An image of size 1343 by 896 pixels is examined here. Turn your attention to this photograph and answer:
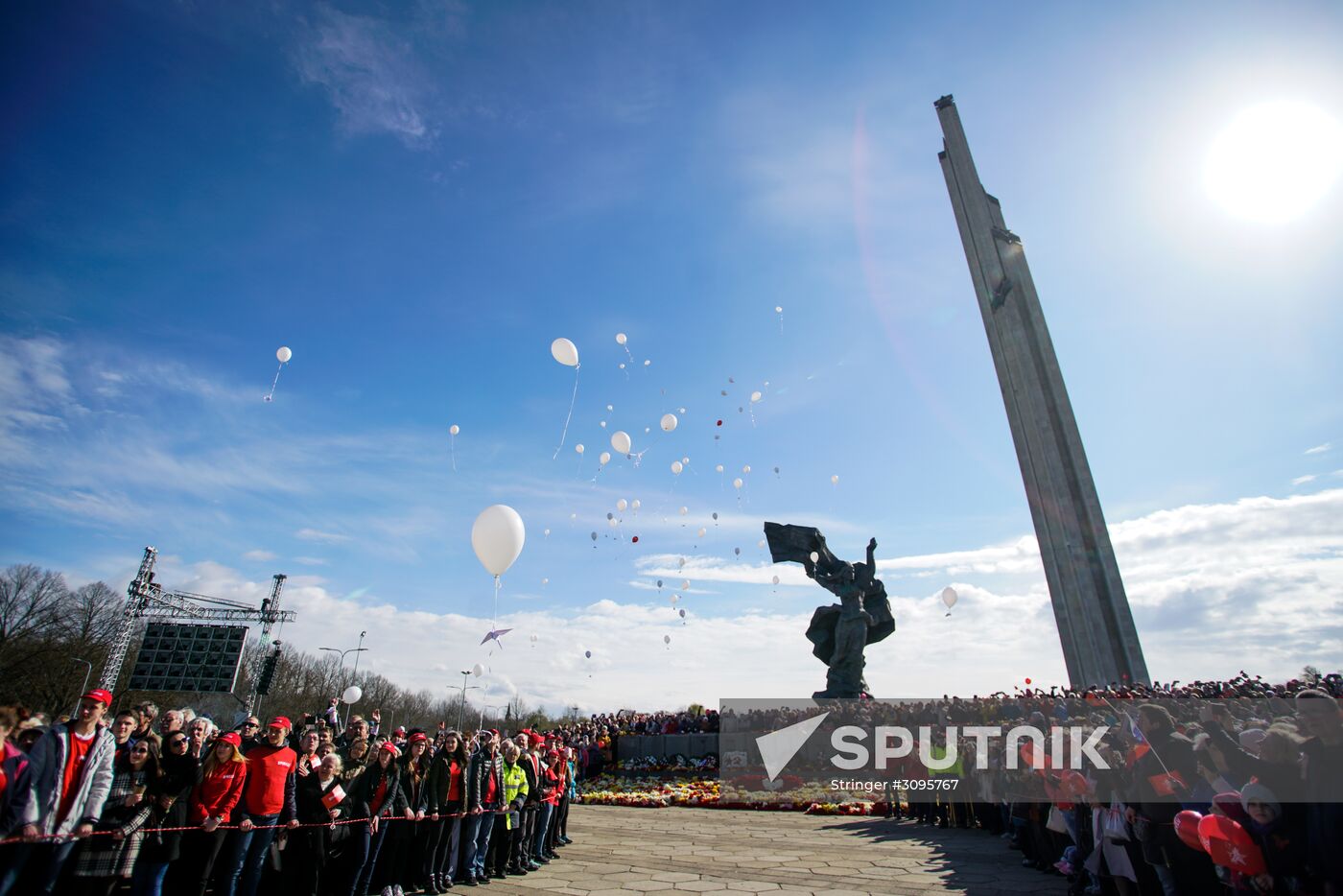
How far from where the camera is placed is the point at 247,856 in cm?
569

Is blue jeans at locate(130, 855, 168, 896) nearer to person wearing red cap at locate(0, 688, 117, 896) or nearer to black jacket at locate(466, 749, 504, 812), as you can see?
person wearing red cap at locate(0, 688, 117, 896)

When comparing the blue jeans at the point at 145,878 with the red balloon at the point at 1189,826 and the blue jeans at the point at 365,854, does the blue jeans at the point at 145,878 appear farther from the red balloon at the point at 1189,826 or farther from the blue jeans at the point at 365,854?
the red balloon at the point at 1189,826

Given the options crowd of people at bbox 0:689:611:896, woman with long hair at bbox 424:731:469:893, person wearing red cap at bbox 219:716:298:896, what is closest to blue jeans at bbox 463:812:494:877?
crowd of people at bbox 0:689:611:896

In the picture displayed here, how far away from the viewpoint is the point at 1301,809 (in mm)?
3871

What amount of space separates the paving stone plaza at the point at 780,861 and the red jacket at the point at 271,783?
2931 mm

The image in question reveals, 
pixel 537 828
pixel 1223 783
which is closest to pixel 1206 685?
pixel 1223 783

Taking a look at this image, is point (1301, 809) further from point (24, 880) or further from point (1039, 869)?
point (24, 880)

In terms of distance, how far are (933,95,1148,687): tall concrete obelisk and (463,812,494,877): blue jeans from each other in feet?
67.7

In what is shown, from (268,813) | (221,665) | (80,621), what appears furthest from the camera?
(80,621)

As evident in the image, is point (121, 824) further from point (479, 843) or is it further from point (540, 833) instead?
point (540, 833)

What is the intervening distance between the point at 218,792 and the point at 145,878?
692 millimetres

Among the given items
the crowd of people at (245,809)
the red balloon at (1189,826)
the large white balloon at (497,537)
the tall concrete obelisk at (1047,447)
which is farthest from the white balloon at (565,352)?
the tall concrete obelisk at (1047,447)

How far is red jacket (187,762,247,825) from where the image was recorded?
5379 mm

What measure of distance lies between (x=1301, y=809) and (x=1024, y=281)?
2609cm
